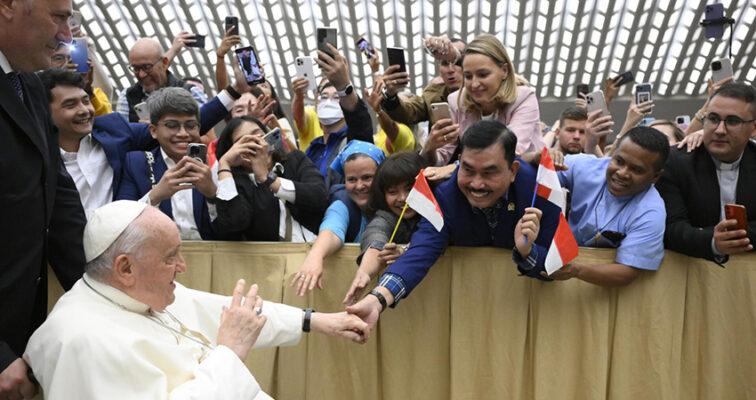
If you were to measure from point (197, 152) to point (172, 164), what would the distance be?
1.57ft

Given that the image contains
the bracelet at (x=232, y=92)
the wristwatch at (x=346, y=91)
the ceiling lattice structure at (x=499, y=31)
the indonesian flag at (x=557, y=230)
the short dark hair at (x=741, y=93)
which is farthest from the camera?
the ceiling lattice structure at (x=499, y=31)

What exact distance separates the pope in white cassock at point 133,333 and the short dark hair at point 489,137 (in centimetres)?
133

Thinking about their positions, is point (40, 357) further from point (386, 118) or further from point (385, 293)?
point (386, 118)

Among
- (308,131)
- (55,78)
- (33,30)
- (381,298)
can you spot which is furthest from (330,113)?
(33,30)

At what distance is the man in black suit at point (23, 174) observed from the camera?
259 cm

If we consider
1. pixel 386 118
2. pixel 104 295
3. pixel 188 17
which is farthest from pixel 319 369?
pixel 188 17

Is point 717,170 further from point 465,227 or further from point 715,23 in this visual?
point 715,23

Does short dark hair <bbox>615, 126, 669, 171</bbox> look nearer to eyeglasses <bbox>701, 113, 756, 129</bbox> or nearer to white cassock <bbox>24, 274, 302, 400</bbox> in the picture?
eyeglasses <bbox>701, 113, 756, 129</bbox>

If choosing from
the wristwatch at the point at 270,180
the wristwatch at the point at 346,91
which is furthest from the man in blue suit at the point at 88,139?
the wristwatch at the point at 346,91

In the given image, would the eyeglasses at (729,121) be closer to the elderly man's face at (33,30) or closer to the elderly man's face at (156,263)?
the elderly man's face at (156,263)

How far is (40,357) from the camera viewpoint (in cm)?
259

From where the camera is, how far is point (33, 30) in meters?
2.61

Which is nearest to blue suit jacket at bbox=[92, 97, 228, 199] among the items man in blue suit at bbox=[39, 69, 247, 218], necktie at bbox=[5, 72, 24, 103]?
man in blue suit at bbox=[39, 69, 247, 218]

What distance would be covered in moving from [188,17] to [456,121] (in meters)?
8.10
